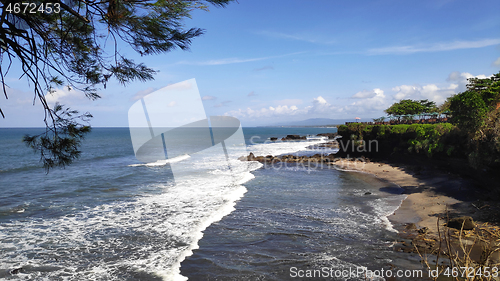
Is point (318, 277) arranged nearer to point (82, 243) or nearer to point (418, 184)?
point (82, 243)

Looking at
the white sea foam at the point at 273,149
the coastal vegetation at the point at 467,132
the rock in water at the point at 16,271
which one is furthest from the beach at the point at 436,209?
the white sea foam at the point at 273,149

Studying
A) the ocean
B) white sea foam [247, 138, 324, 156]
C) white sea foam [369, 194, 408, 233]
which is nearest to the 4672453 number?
the ocean

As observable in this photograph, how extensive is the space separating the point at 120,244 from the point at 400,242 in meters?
8.28

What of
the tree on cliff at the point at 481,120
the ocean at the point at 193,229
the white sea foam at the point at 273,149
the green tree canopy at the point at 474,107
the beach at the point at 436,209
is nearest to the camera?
the ocean at the point at 193,229

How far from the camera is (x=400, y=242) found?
822cm

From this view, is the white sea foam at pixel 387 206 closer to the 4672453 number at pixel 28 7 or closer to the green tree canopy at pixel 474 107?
the green tree canopy at pixel 474 107

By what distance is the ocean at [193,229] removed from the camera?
690 cm

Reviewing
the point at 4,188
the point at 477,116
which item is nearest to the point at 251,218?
the point at 477,116

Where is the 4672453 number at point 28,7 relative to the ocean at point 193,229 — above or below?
above

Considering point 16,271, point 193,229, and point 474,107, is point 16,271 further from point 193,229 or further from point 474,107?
point 474,107

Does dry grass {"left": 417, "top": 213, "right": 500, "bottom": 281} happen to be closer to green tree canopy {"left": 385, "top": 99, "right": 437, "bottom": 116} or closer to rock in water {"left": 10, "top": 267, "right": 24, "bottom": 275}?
rock in water {"left": 10, "top": 267, "right": 24, "bottom": 275}

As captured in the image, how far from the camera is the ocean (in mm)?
6898

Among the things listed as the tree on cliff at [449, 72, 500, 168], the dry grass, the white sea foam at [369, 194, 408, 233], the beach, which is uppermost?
the tree on cliff at [449, 72, 500, 168]

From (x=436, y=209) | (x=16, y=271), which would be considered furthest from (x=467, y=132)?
(x=16, y=271)
